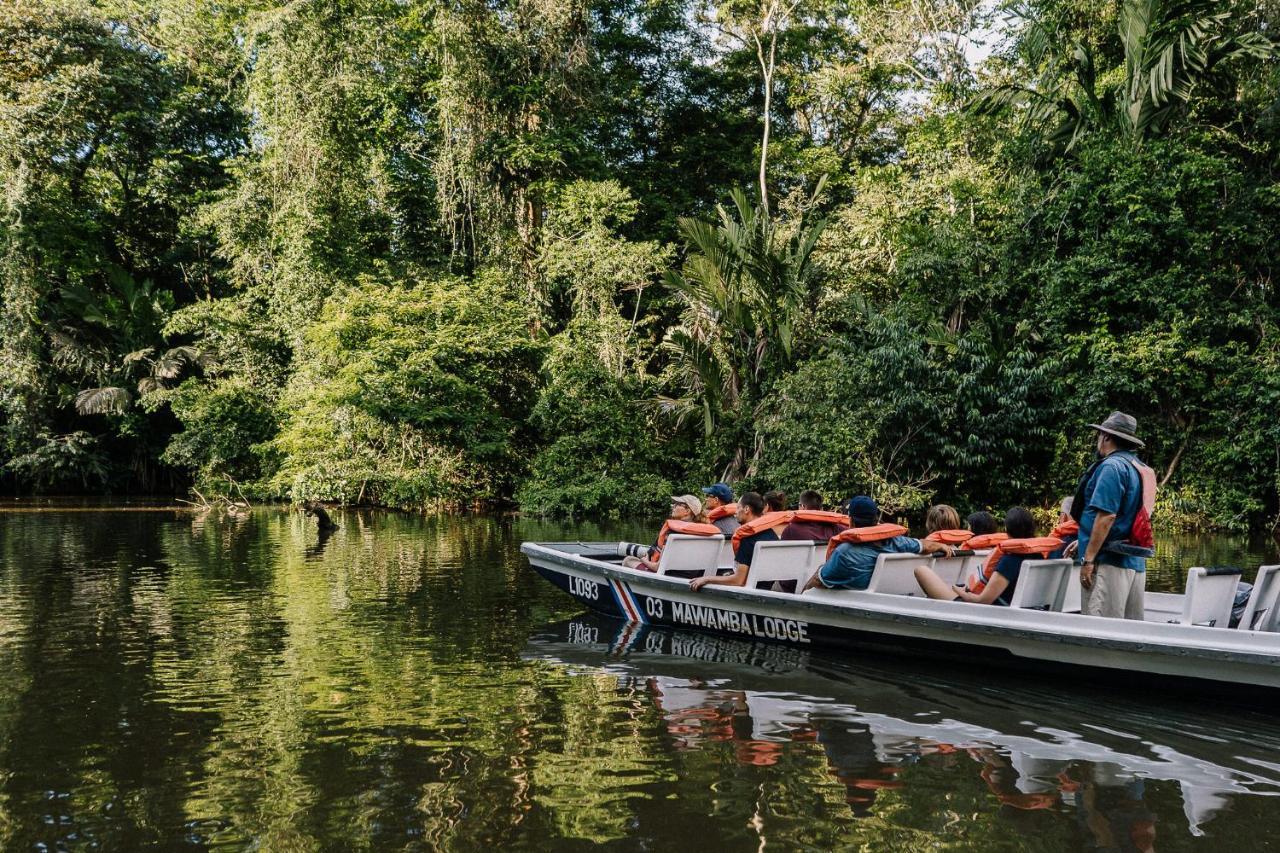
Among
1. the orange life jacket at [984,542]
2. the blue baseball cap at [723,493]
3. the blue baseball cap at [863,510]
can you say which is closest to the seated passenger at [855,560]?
the blue baseball cap at [863,510]

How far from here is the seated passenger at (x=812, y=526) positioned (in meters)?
8.95

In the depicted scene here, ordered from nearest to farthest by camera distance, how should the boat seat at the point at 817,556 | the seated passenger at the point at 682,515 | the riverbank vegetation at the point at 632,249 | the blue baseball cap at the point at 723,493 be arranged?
the boat seat at the point at 817,556 → the seated passenger at the point at 682,515 → the blue baseball cap at the point at 723,493 → the riverbank vegetation at the point at 632,249

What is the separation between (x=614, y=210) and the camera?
26.0m

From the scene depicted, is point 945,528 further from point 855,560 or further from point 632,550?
point 632,550

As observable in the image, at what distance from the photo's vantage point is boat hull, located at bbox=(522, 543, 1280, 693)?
621 cm

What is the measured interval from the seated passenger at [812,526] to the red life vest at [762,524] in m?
0.24

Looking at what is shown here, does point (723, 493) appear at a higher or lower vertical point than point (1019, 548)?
higher

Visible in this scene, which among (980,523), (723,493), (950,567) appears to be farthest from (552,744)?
(723,493)

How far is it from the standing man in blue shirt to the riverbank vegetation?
12203 mm

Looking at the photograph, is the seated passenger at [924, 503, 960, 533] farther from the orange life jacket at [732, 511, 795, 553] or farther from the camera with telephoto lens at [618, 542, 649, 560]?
the camera with telephoto lens at [618, 542, 649, 560]

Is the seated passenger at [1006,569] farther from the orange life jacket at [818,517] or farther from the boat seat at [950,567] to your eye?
the orange life jacket at [818,517]

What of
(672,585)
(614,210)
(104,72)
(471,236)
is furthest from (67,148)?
(672,585)

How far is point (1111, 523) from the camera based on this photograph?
656 centimetres

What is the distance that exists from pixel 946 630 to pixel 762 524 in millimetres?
1812
